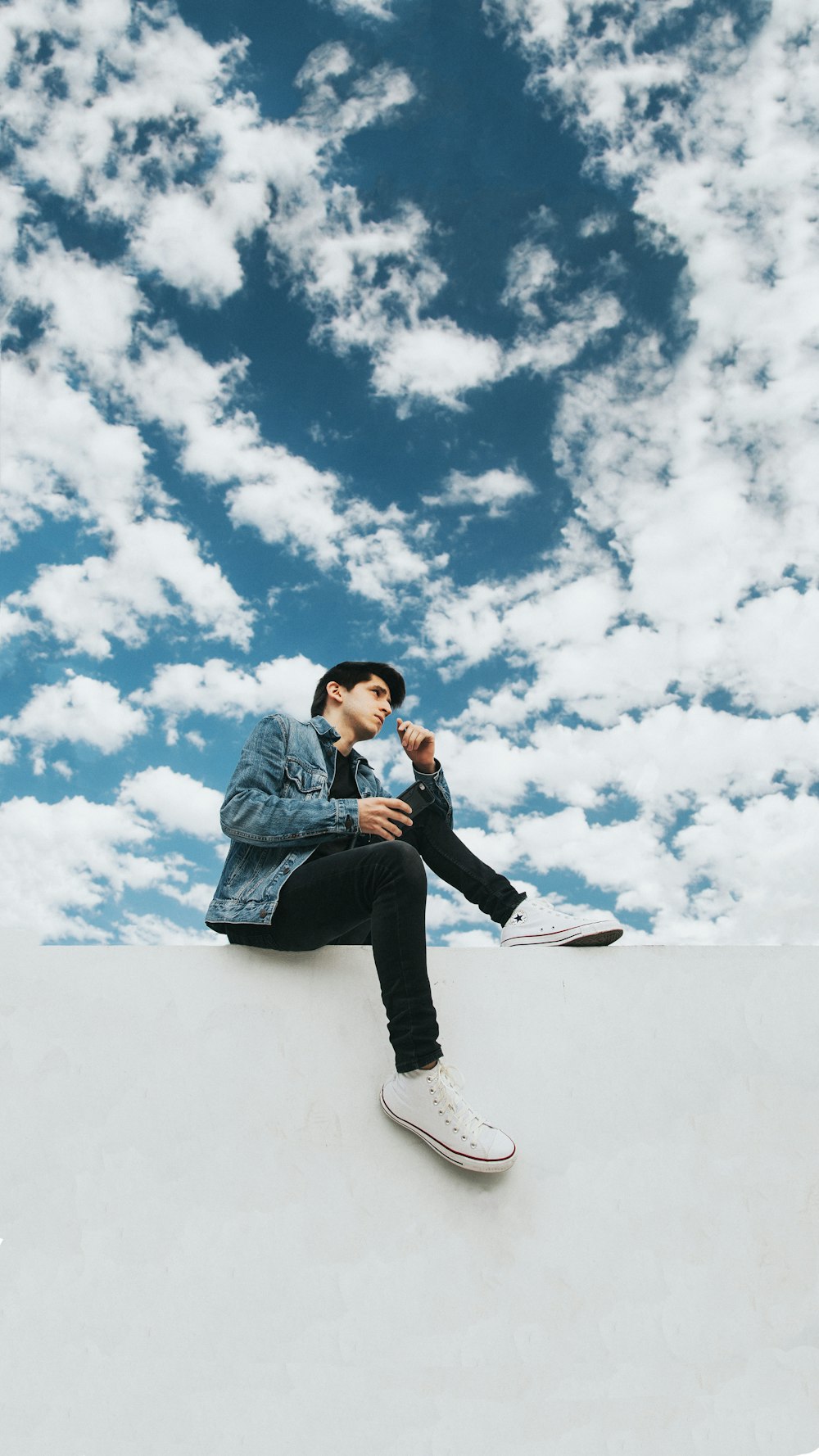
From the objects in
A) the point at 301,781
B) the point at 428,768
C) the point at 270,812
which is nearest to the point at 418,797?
the point at 428,768

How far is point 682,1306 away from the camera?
1.76 meters

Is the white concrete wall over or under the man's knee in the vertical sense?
under

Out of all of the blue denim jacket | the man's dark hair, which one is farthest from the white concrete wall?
the man's dark hair

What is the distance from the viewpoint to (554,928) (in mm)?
2205

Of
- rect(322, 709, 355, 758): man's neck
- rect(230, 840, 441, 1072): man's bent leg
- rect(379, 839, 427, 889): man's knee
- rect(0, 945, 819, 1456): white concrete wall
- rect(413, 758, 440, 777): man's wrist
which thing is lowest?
rect(0, 945, 819, 1456): white concrete wall

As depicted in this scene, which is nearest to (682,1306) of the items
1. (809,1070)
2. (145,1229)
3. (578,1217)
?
(578,1217)

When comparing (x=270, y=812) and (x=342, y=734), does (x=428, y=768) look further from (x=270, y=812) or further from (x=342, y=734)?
(x=270, y=812)

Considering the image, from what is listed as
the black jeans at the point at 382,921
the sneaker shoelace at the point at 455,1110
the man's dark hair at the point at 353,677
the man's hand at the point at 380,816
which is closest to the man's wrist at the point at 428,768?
the man's dark hair at the point at 353,677

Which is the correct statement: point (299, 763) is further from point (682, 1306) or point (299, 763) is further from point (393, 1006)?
point (682, 1306)

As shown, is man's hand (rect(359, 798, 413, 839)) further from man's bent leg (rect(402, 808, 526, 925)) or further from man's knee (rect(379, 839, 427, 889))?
man's bent leg (rect(402, 808, 526, 925))

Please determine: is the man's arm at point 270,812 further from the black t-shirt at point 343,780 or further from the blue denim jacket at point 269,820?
the black t-shirt at point 343,780

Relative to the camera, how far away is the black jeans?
1.79 metres

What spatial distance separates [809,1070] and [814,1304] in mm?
491

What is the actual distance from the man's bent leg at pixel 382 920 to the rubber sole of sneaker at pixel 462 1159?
14 centimetres
